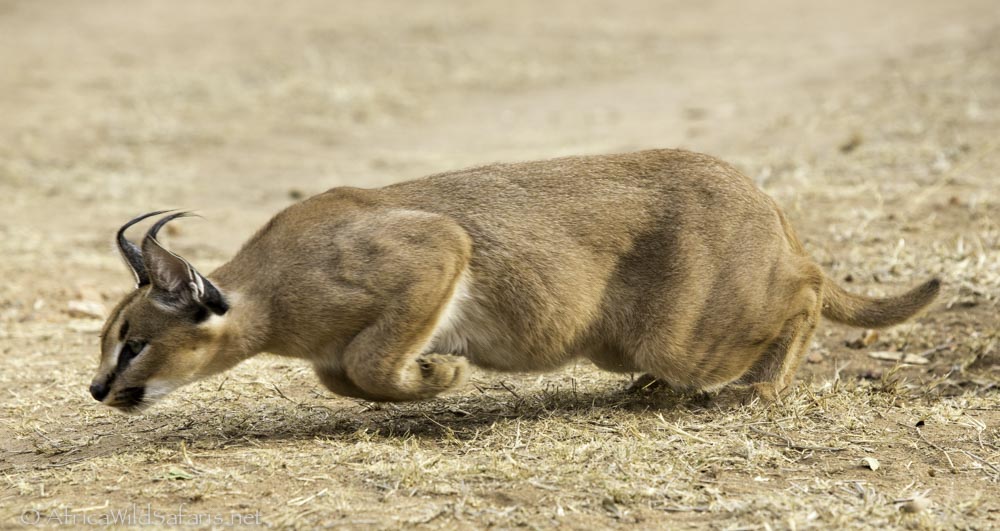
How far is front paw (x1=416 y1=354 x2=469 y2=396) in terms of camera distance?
17.8 feet

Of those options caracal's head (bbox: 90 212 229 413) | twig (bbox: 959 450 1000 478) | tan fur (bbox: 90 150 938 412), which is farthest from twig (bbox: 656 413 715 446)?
caracal's head (bbox: 90 212 229 413)

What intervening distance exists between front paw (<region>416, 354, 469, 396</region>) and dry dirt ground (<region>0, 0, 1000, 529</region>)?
0.28m

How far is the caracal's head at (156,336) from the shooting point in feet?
17.3

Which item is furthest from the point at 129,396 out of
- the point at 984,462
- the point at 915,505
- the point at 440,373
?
the point at 984,462

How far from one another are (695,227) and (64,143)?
36.9ft

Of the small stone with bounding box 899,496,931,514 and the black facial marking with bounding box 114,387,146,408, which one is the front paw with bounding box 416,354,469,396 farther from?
the small stone with bounding box 899,496,931,514

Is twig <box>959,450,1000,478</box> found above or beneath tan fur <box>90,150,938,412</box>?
beneath

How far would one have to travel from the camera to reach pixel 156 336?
5.29m

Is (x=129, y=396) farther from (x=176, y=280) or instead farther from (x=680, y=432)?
(x=680, y=432)

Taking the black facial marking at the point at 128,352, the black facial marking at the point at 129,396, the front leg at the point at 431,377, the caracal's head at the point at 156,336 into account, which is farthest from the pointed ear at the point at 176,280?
the front leg at the point at 431,377

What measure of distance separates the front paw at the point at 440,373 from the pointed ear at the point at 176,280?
99 centimetres

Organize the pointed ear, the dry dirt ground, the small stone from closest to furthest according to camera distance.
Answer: the small stone, the dry dirt ground, the pointed ear

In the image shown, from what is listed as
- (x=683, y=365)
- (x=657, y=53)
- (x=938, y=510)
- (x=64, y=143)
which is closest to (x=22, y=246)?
(x=64, y=143)

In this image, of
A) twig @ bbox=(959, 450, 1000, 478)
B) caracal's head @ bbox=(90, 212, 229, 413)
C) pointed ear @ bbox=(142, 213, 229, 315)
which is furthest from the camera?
caracal's head @ bbox=(90, 212, 229, 413)
